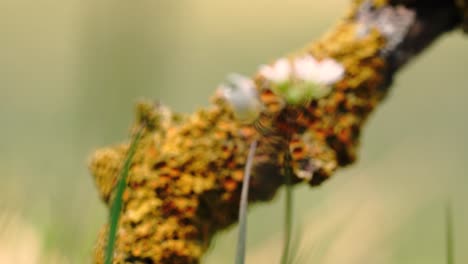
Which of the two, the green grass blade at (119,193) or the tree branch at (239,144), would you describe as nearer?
the green grass blade at (119,193)

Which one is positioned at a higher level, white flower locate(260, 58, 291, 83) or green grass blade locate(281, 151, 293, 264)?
white flower locate(260, 58, 291, 83)

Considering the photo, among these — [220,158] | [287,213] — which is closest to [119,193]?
[287,213]

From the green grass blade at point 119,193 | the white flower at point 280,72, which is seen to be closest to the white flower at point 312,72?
the white flower at point 280,72

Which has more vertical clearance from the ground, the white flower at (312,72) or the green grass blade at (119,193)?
the white flower at (312,72)

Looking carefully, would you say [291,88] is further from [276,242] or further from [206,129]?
[276,242]

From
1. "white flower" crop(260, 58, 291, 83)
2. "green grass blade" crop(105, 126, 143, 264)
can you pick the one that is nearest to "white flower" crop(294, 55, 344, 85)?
"white flower" crop(260, 58, 291, 83)

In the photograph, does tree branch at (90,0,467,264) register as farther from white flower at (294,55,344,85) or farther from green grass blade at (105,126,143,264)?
green grass blade at (105,126,143,264)

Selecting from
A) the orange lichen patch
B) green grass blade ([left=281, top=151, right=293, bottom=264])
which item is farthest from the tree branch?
green grass blade ([left=281, top=151, right=293, bottom=264])

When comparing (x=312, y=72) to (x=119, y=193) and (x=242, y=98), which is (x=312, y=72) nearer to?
(x=242, y=98)

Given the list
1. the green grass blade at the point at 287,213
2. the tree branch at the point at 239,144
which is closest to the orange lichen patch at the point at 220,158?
the tree branch at the point at 239,144

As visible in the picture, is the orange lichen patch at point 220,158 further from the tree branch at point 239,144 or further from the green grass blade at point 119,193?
the green grass blade at point 119,193

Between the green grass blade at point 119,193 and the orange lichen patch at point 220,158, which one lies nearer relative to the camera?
the green grass blade at point 119,193

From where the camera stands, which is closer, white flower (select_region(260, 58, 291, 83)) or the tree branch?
white flower (select_region(260, 58, 291, 83))
